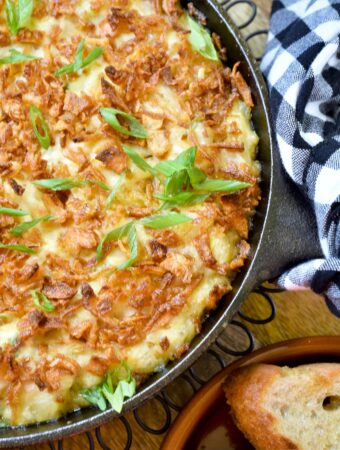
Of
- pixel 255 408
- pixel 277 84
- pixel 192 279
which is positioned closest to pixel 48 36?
pixel 277 84

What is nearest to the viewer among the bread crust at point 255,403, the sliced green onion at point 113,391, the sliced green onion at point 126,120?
the sliced green onion at point 113,391

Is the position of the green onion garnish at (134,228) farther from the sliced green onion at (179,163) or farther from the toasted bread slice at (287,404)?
the toasted bread slice at (287,404)

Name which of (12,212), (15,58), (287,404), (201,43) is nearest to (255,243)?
(287,404)

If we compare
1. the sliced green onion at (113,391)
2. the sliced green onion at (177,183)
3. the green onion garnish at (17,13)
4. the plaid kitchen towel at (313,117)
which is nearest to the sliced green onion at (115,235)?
the sliced green onion at (177,183)

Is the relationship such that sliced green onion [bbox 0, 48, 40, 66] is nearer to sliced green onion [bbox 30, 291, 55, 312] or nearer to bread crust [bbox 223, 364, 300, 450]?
sliced green onion [bbox 30, 291, 55, 312]

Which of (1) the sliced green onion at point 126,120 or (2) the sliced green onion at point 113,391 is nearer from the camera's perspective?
(2) the sliced green onion at point 113,391

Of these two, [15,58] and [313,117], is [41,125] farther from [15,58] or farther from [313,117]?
[313,117]

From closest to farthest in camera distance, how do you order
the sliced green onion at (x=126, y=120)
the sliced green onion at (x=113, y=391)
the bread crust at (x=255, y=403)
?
the sliced green onion at (x=113, y=391), the sliced green onion at (x=126, y=120), the bread crust at (x=255, y=403)

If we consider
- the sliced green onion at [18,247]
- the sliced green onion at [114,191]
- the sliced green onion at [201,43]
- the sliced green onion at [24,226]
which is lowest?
the sliced green onion at [18,247]
